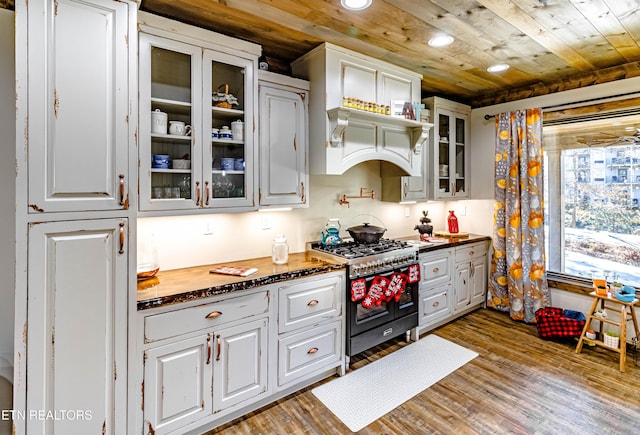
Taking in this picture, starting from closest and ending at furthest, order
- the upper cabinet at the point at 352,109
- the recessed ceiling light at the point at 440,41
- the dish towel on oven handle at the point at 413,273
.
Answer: the recessed ceiling light at the point at 440,41 < the upper cabinet at the point at 352,109 < the dish towel on oven handle at the point at 413,273

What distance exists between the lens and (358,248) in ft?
9.74

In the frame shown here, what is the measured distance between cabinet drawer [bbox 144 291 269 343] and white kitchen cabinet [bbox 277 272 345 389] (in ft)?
0.62

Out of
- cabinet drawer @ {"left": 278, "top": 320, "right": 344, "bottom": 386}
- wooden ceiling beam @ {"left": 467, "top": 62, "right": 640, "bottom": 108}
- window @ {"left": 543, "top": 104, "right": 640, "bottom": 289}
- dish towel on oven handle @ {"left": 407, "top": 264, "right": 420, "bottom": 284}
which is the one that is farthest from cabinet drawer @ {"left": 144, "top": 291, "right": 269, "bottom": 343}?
wooden ceiling beam @ {"left": 467, "top": 62, "right": 640, "bottom": 108}

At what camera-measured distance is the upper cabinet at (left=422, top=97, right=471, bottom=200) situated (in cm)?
377

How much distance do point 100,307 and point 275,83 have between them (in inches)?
73.4

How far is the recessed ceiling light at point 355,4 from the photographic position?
1978 millimetres

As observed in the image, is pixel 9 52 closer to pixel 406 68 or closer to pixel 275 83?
pixel 275 83

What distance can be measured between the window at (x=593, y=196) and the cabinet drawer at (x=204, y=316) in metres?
3.36

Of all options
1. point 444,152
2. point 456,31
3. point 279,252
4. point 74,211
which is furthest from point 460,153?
point 74,211

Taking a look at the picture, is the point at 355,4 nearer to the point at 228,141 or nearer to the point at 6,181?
the point at 228,141

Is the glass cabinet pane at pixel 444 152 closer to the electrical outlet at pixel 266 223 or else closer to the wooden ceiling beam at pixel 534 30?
the wooden ceiling beam at pixel 534 30

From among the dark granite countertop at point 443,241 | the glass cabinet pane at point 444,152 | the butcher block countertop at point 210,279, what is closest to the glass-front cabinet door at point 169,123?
the butcher block countertop at point 210,279

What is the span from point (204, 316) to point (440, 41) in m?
2.55

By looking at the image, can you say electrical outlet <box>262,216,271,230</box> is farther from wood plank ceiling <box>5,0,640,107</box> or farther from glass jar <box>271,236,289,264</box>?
wood plank ceiling <box>5,0,640,107</box>
